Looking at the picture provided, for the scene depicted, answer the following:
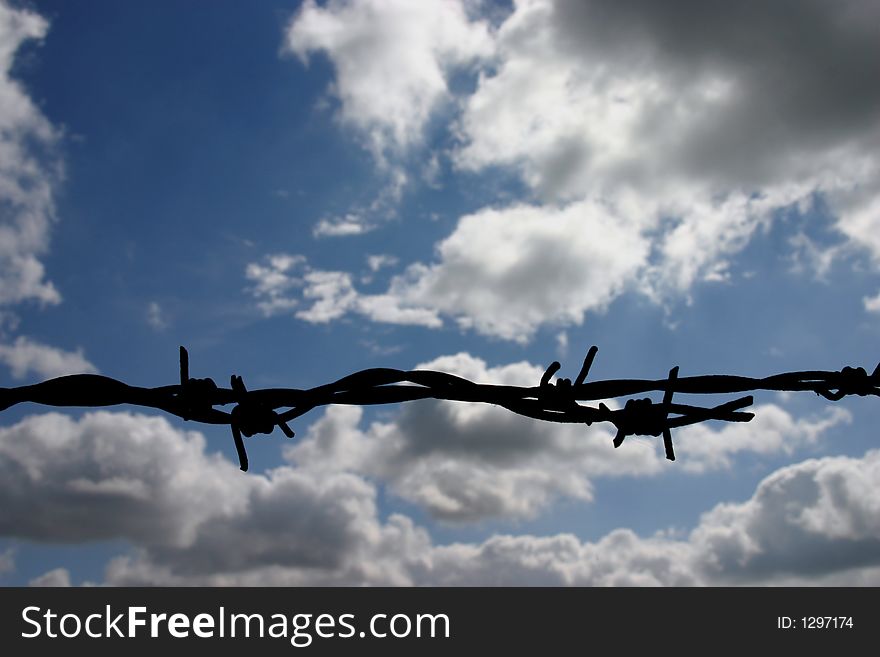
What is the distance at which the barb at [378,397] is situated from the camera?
12.4ft

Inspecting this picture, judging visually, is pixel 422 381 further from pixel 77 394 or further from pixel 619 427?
pixel 77 394

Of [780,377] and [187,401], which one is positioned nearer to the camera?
[187,401]

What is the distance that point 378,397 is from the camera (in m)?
3.85

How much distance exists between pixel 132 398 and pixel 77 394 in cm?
26

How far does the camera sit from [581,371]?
3.78 m

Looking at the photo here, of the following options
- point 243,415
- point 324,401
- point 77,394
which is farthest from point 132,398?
point 324,401

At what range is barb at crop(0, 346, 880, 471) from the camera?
378 cm

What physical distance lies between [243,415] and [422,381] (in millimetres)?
850

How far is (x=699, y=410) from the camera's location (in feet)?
12.9
